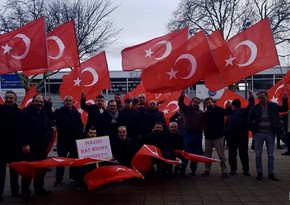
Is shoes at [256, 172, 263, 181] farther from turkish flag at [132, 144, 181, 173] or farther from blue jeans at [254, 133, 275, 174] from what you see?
turkish flag at [132, 144, 181, 173]

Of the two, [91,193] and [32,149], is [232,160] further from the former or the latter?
[32,149]

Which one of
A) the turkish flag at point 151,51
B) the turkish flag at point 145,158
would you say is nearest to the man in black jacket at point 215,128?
the turkish flag at point 145,158

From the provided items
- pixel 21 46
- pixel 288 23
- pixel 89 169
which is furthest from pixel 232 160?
pixel 288 23

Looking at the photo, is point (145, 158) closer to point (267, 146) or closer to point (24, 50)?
point (267, 146)

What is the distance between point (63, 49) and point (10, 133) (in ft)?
11.4

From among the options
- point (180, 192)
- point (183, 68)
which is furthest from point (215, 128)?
point (180, 192)

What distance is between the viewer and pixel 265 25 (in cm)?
875

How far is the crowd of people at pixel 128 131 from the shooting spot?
708 centimetres

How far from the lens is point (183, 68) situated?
28.2 ft

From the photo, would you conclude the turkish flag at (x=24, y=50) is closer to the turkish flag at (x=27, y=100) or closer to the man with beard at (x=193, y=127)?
the man with beard at (x=193, y=127)

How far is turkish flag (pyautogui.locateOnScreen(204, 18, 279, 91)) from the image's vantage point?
8.52 m

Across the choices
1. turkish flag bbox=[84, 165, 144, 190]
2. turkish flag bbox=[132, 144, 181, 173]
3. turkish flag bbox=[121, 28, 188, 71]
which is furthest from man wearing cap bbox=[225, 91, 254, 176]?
turkish flag bbox=[84, 165, 144, 190]

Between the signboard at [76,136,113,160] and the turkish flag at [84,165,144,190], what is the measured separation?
57 cm

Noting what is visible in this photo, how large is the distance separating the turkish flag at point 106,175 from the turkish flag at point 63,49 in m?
3.53
